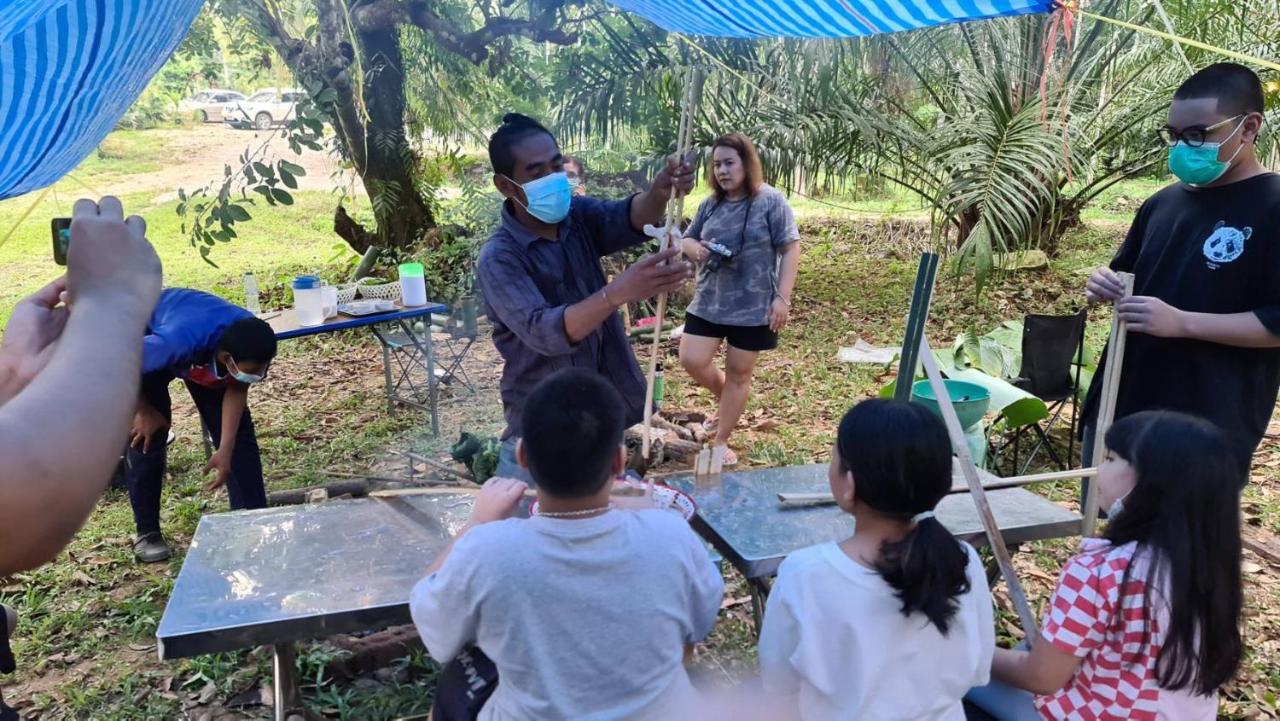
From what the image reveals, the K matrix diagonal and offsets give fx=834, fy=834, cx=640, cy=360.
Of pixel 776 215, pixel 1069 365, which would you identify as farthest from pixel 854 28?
pixel 1069 365

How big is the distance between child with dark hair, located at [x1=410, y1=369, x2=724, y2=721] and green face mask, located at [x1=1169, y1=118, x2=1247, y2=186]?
6.55 ft

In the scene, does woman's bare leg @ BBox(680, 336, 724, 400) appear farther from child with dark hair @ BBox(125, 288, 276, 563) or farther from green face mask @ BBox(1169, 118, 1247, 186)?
green face mask @ BBox(1169, 118, 1247, 186)

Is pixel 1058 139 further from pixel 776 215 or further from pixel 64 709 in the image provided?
pixel 64 709

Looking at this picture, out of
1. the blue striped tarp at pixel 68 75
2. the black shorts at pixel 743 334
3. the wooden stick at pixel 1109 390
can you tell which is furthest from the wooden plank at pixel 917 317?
the blue striped tarp at pixel 68 75

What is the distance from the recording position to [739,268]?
4836 millimetres

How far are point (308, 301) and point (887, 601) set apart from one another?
185 inches

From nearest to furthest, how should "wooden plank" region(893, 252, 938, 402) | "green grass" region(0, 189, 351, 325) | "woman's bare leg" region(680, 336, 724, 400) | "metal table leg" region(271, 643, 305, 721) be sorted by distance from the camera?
"wooden plank" region(893, 252, 938, 402)
"metal table leg" region(271, 643, 305, 721)
"woman's bare leg" region(680, 336, 724, 400)
"green grass" region(0, 189, 351, 325)

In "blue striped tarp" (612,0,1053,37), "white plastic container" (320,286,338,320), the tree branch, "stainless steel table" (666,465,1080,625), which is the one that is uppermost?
the tree branch

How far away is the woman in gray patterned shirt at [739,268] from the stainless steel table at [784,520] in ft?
5.96

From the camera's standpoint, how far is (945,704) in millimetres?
1735

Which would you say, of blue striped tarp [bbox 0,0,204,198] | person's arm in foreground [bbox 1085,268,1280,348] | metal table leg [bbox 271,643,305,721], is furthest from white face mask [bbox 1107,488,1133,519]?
blue striped tarp [bbox 0,0,204,198]

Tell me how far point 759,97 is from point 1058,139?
2.76 meters

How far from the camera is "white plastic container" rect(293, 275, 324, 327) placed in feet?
17.9

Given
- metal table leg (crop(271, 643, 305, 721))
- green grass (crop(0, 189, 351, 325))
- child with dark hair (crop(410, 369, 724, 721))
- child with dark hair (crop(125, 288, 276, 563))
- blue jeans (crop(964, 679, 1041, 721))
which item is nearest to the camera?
child with dark hair (crop(410, 369, 724, 721))
